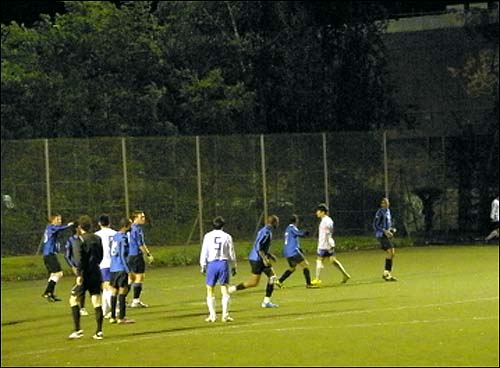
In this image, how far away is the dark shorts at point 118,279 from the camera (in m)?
22.0

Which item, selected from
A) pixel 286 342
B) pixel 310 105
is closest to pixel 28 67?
pixel 310 105

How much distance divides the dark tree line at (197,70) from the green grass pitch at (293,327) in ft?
50.0

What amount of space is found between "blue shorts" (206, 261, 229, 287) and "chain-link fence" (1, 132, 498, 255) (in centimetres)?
1668

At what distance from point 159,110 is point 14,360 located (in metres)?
31.2

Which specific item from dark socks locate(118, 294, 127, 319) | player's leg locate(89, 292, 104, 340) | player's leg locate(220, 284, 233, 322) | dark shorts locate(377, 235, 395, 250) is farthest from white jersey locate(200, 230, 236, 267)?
dark shorts locate(377, 235, 395, 250)

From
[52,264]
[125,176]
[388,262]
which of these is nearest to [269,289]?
[52,264]

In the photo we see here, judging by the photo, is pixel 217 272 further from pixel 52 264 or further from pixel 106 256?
pixel 52 264

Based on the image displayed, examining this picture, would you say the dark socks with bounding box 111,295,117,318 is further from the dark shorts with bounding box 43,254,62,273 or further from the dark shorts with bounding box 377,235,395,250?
the dark shorts with bounding box 377,235,395,250

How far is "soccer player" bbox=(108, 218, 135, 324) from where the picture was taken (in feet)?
72.5

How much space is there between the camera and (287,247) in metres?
28.7

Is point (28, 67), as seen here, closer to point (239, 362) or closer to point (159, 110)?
point (159, 110)

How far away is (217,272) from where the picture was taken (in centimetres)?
2220

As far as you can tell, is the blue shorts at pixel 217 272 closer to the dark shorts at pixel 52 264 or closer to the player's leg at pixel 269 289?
the player's leg at pixel 269 289

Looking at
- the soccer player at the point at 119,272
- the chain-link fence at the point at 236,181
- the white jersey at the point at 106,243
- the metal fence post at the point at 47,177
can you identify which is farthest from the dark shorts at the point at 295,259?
the chain-link fence at the point at 236,181
